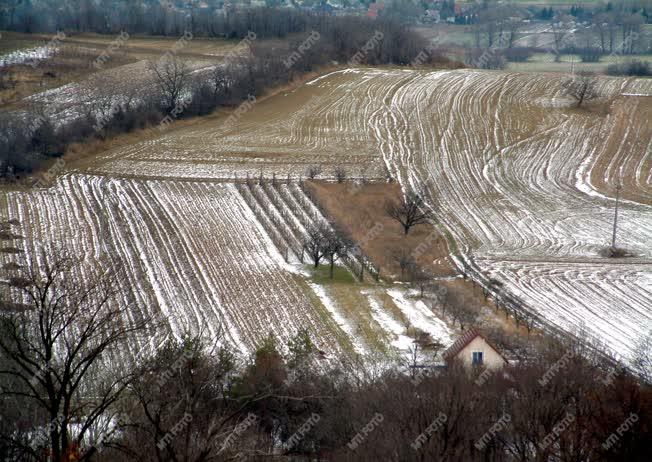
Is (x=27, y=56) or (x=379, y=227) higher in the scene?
(x=27, y=56)

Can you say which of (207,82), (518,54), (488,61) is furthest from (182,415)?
(518,54)

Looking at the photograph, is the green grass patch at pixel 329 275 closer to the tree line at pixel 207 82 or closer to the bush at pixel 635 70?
the tree line at pixel 207 82

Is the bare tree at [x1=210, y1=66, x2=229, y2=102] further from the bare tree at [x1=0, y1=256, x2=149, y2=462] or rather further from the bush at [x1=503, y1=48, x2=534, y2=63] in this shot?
the bush at [x1=503, y1=48, x2=534, y2=63]

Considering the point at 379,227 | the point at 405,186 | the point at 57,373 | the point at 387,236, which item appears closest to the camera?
the point at 57,373

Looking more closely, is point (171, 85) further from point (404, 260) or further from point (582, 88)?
point (404, 260)

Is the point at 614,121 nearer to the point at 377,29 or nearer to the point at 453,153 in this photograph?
the point at 453,153

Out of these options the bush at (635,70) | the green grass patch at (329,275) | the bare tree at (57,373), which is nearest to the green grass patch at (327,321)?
the green grass patch at (329,275)

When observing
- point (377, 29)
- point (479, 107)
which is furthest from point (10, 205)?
point (377, 29)

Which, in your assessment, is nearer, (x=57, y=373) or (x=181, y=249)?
(x=57, y=373)
